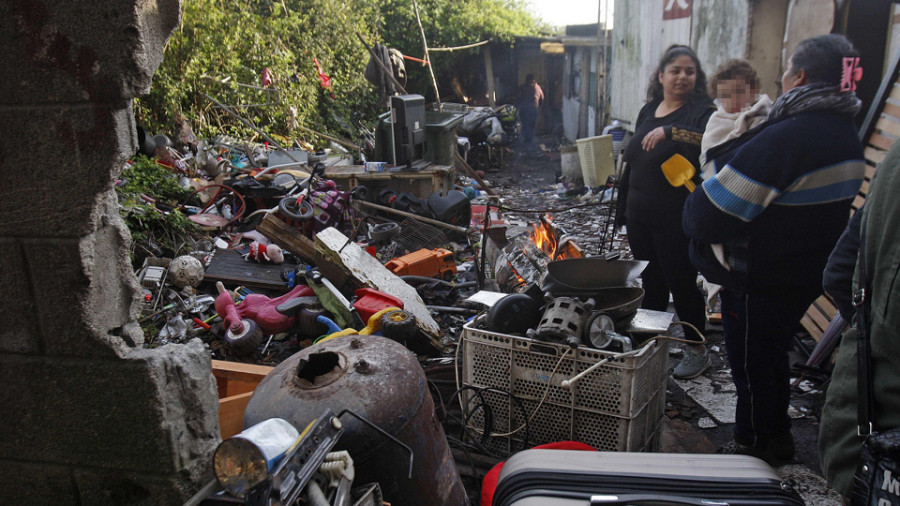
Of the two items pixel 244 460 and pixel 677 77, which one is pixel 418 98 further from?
pixel 244 460

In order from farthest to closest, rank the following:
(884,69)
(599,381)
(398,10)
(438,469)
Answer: (398,10) < (884,69) < (599,381) < (438,469)

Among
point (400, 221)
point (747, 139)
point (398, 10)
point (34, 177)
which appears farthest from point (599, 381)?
point (398, 10)

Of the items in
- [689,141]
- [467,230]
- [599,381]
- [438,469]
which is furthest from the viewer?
[467,230]

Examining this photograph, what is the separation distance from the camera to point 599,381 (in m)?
2.71

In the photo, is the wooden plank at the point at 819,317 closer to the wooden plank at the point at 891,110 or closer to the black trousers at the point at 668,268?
the black trousers at the point at 668,268

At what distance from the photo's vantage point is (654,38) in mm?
10062

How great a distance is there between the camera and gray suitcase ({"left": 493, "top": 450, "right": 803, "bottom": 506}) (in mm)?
1801

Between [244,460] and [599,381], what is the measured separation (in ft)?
5.48

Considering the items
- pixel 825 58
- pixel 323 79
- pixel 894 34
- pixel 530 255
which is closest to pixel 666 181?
pixel 530 255

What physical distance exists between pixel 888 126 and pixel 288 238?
5030 millimetres

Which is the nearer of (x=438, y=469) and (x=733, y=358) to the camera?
(x=438, y=469)

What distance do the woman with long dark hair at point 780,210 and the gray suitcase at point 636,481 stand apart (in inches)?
38.8

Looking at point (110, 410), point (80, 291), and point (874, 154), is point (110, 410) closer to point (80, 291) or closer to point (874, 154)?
point (80, 291)

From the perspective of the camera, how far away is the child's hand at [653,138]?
12.8 feet
